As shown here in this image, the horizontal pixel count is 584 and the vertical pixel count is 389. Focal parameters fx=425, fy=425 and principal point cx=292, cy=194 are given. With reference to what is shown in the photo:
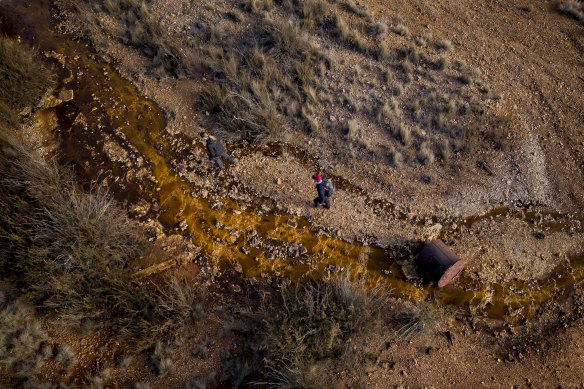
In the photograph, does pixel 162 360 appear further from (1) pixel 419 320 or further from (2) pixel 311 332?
(1) pixel 419 320

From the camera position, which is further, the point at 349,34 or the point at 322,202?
the point at 349,34

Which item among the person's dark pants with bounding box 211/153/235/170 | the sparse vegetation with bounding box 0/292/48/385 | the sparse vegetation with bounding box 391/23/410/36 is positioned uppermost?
the sparse vegetation with bounding box 391/23/410/36

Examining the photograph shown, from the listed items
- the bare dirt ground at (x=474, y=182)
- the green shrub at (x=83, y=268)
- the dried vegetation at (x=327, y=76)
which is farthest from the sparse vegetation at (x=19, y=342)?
the dried vegetation at (x=327, y=76)

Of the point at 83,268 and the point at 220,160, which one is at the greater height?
the point at 220,160

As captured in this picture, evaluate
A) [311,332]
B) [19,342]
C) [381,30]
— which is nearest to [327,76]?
[381,30]

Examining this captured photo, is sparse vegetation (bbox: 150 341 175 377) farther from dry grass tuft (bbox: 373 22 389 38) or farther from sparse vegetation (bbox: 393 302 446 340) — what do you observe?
dry grass tuft (bbox: 373 22 389 38)

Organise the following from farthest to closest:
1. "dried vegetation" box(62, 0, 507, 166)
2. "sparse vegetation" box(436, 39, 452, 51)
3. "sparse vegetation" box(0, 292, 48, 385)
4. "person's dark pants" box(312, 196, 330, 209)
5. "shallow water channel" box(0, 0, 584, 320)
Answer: "sparse vegetation" box(436, 39, 452, 51) → "dried vegetation" box(62, 0, 507, 166) → "person's dark pants" box(312, 196, 330, 209) → "shallow water channel" box(0, 0, 584, 320) → "sparse vegetation" box(0, 292, 48, 385)

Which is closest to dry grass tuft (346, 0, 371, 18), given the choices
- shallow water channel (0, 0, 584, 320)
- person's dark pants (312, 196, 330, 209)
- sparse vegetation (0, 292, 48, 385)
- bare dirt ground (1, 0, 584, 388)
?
Answer: bare dirt ground (1, 0, 584, 388)
